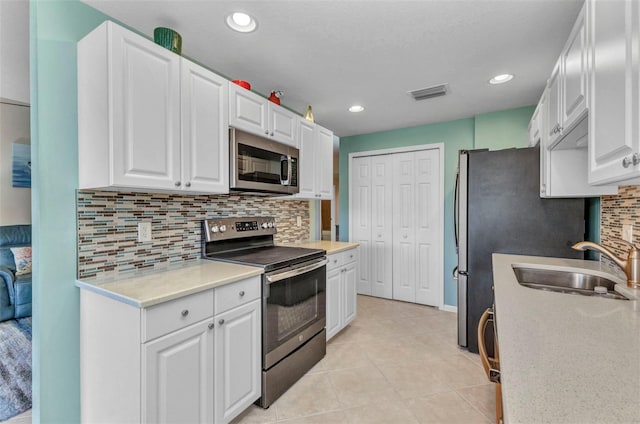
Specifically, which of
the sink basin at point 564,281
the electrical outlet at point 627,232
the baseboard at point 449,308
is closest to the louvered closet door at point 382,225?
the baseboard at point 449,308

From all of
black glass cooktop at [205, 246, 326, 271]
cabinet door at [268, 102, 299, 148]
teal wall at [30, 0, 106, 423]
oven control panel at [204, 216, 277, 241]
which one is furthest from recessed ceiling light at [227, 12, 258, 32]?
black glass cooktop at [205, 246, 326, 271]

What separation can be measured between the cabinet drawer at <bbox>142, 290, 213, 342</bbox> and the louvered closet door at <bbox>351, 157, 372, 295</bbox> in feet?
9.75

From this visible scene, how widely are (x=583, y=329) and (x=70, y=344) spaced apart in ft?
7.17

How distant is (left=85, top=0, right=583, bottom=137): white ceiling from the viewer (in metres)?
1.55

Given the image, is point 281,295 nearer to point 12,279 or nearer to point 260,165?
point 260,165

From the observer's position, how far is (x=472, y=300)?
8.17 ft

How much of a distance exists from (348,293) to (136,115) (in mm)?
2302

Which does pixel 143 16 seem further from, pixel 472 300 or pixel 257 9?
pixel 472 300

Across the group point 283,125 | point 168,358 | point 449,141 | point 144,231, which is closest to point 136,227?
point 144,231

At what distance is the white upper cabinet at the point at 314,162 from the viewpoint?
8.82ft

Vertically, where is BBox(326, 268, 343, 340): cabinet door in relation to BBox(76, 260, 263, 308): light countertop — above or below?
below

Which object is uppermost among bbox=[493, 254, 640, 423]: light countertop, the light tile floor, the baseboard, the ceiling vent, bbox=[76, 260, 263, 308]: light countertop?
the ceiling vent

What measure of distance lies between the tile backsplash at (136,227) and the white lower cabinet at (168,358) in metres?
0.25

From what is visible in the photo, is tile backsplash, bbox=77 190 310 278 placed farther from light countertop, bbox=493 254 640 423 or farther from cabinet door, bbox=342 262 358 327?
light countertop, bbox=493 254 640 423
